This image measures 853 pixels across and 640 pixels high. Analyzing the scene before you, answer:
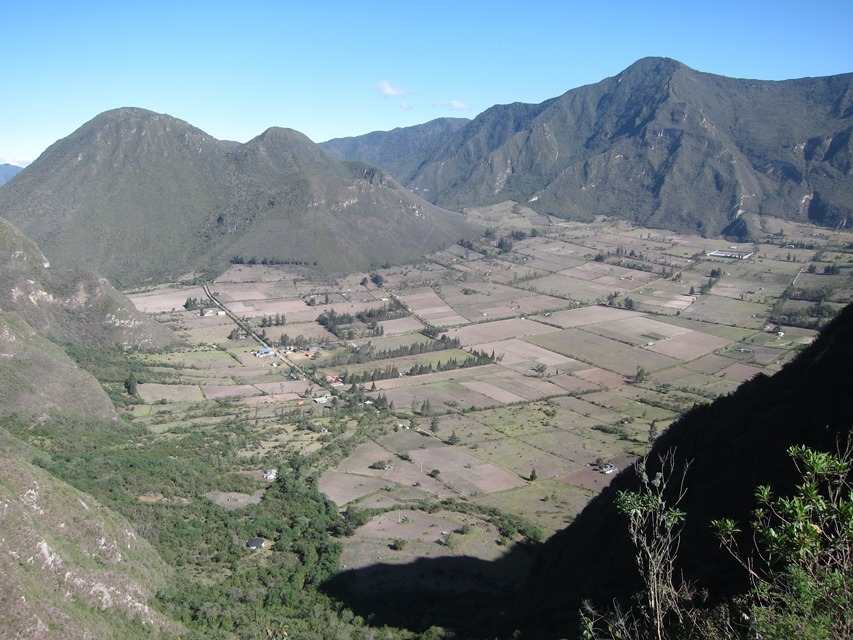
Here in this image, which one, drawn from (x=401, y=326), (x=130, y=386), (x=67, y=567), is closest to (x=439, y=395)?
(x=401, y=326)

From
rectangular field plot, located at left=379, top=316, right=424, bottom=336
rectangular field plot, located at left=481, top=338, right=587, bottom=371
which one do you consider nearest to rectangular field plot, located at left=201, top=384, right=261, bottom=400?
rectangular field plot, located at left=379, top=316, right=424, bottom=336

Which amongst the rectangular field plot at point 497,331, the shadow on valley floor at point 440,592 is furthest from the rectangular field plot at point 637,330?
the shadow on valley floor at point 440,592

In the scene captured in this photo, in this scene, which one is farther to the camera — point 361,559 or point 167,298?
point 167,298

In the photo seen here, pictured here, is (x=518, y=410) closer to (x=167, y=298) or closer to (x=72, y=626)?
(x=72, y=626)


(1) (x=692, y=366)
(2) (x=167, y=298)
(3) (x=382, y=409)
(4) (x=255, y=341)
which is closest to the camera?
(3) (x=382, y=409)

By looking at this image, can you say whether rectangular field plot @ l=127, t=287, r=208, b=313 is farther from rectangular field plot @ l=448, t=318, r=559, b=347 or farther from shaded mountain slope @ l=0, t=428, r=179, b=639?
shaded mountain slope @ l=0, t=428, r=179, b=639

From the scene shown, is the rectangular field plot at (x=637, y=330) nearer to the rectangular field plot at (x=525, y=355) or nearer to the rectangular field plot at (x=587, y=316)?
the rectangular field plot at (x=587, y=316)

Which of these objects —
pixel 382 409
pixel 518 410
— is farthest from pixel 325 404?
pixel 518 410

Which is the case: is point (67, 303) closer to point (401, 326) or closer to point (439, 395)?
point (401, 326)
